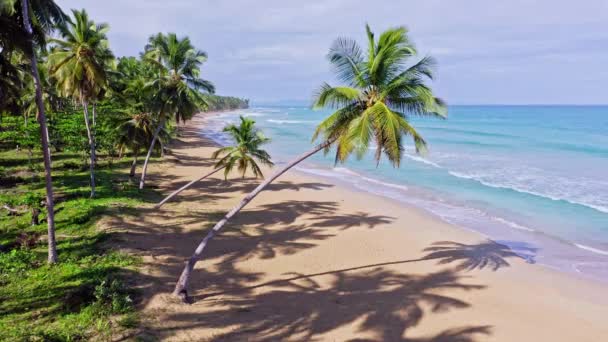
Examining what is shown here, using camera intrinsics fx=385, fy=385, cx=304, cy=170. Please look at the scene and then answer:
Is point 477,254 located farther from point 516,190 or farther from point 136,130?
point 136,130

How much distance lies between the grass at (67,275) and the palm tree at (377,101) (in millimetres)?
1765

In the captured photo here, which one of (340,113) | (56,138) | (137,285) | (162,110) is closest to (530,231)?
(340,113)

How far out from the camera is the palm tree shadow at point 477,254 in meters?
13.4

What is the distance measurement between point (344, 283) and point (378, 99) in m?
5.57

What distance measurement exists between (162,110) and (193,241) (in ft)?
25.8

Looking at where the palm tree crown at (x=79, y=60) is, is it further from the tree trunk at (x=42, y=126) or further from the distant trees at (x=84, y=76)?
the tree trunk at (x=42, y=126)

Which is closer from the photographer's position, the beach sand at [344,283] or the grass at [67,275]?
the grass at [67,275]

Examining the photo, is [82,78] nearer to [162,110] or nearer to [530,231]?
[162,110]

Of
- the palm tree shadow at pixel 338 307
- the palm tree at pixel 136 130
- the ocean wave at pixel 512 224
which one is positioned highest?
the palm tree at pixel 136 130

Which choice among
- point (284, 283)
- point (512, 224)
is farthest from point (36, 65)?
point (512, 224)

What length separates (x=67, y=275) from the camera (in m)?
10.6

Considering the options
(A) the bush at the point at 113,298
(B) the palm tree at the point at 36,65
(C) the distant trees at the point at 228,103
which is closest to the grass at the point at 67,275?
(A) the bush at the point at 113,298

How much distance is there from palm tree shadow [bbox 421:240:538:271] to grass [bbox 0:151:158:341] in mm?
10038

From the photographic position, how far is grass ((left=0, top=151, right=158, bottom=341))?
819 centimetres
